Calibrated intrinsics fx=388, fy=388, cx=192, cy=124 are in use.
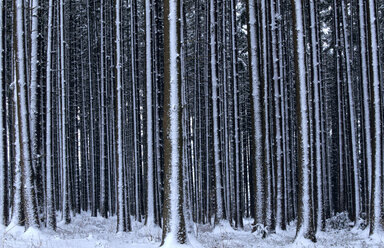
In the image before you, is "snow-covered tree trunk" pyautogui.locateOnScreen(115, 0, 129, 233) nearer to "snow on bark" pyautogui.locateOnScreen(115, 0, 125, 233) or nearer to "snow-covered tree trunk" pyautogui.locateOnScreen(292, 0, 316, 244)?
"snow on bark" pyautogui.locateOnScreen(115, 0, 125, 233)

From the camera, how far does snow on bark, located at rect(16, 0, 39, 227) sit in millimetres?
8742

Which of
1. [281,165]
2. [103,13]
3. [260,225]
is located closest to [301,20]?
[281,165]

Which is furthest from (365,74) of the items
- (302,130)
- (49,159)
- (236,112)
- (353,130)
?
(49,159)

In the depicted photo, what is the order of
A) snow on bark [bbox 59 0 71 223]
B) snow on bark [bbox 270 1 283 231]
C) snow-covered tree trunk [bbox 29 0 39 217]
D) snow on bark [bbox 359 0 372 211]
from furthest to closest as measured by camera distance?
snow on bark [bbox 59 0 71 223]
snow on bark [bbox 359 0 372 211]
snow on bark [bbox 270 1 283 231]
snow-covered tree trunk [bbox 29 0 39 217]

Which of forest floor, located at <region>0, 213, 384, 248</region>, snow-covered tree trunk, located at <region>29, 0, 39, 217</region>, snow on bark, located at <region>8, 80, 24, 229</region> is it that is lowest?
forest floor, located at <region>0, 213, 384, 248</region>

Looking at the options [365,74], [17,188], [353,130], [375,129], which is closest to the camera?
[17,188]

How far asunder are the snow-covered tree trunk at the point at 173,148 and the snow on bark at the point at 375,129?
553cm

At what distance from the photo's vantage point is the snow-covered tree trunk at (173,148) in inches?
296

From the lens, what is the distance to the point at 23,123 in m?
9.08

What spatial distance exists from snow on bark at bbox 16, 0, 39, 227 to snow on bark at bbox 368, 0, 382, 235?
834 centimetres

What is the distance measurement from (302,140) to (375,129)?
7.59ft

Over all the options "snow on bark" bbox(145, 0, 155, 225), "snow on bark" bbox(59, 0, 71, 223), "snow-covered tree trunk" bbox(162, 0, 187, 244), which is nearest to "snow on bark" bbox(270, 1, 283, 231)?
"snow on bark" bbox(145, 0, 155, 225)

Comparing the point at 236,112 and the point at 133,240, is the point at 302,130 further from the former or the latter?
the point at 236,112

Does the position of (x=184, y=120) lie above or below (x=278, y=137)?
above
